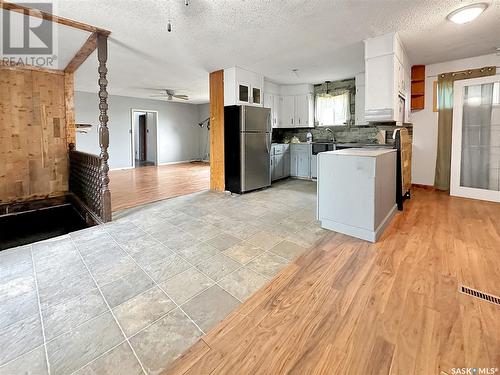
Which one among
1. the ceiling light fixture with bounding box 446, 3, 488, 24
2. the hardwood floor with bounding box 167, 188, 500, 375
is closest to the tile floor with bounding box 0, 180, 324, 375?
the hardwood floor with bounding box 167, 188, 500, 375

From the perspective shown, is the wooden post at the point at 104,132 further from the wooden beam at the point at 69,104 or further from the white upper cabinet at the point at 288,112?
the white upper cabinet at the point at 288,112

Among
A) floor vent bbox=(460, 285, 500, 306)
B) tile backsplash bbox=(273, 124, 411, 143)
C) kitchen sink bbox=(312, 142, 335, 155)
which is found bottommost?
floor vent bbox=(460, 285, 500, 306)

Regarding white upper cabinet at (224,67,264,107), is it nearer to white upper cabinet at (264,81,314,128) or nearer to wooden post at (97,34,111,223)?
white upper cabinet at (264,81,314,128)

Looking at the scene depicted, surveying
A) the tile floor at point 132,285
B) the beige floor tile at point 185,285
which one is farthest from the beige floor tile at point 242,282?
the beige floor tile at point 185,285

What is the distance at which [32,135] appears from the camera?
4.42 meters

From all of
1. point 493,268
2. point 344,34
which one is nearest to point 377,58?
point 344,34

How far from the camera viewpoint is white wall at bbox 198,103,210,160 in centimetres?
1019

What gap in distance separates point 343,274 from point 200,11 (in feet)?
9.35

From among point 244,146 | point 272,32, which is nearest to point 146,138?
point 244,146

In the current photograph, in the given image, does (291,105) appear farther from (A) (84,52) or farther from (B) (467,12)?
(A) (84,52)

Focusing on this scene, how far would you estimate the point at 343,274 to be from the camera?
1976mm

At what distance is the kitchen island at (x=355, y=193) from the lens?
Answer: 2.53m

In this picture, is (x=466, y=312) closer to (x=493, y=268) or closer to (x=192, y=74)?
(x=493, y=268)

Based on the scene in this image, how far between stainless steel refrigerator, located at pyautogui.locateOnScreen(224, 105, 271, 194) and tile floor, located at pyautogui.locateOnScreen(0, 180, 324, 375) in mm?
1464
